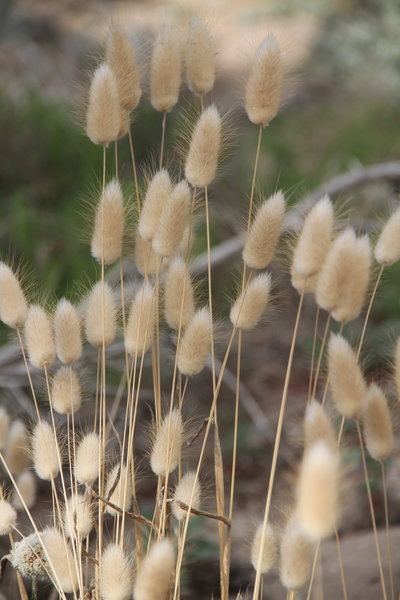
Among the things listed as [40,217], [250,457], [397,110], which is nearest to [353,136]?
[397,110]

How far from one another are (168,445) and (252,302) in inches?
8.1

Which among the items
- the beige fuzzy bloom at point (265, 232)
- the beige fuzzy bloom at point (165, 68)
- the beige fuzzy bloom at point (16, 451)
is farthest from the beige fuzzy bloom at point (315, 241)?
the beige fuzzy bloom at point (16, 451)

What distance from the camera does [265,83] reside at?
1.17 m

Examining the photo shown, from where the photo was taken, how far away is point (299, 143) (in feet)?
20.4

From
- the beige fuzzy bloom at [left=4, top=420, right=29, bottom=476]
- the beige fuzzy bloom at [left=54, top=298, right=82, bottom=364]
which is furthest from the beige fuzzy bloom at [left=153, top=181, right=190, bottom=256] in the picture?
the beige fuzzy bloom at [left=4, top=420, right=29, bottom=476]

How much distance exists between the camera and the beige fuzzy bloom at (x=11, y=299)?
45.5 inches

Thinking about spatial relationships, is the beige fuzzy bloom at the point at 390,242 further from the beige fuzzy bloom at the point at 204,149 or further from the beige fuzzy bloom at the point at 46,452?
the beige fuzzy bloom at the point at 46,452

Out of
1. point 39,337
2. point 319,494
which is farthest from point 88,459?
point 319,494

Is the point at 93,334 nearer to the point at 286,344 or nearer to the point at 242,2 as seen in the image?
the point at 286,344

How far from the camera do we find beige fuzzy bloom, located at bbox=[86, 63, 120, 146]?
1129mm

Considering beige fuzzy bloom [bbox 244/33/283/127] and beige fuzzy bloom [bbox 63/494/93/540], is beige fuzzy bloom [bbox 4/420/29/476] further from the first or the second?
beige fuzzy bloom [bbox 244/33/283/127]

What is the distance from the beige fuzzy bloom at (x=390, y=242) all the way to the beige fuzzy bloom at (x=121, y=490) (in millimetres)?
404

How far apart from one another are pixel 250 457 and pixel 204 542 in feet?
3.39

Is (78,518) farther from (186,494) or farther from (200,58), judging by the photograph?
(200,58)
